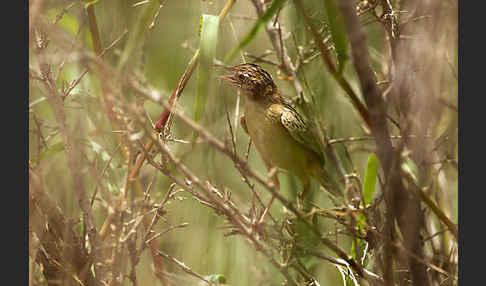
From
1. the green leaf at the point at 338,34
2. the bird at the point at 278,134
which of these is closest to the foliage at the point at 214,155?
the green leaf at the point at 338,34

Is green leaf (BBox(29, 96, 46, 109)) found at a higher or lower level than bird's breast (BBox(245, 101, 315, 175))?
higher

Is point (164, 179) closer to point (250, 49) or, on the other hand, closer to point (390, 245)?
point (250, 49)

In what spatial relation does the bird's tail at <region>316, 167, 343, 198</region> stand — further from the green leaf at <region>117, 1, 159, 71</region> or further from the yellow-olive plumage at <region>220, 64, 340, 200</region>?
the green leaf at <region>117, 1, 159, 71</region>

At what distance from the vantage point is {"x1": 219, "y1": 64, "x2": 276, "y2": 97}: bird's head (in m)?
1.75

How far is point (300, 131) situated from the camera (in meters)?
1.80

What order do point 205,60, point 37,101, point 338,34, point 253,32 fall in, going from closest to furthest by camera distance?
point 253,32
point 338,34
point 205,60
point 37,101

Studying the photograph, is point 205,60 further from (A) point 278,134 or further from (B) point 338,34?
(A) point 278,134

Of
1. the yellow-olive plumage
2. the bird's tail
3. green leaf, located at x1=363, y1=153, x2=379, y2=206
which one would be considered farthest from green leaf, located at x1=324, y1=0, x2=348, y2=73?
the bird's tail

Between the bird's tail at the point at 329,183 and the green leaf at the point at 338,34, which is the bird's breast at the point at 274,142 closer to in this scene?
the bird's tail at the point at 329,183

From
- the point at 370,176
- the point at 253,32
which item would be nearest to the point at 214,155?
the point at 370,176

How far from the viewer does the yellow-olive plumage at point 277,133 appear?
179 centimetres

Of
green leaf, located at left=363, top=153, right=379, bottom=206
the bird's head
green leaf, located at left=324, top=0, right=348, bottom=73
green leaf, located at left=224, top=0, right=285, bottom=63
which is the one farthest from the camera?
the bird's head

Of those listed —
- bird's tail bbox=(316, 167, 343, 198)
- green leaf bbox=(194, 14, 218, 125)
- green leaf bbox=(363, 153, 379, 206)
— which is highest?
green leaf bbox=(194, 14, 218, 125)

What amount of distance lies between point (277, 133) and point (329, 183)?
242 millimetres
